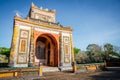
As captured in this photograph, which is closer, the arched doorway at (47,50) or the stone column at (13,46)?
the stone column at (13,46)

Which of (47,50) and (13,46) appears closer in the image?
(13,46)

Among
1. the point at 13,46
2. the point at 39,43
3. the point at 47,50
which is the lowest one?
the point at 47,50

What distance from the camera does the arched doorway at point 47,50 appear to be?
18.3 metres

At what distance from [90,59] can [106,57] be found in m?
4.40

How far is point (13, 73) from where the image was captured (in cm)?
872

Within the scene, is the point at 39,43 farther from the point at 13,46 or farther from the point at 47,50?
the point at 13,46

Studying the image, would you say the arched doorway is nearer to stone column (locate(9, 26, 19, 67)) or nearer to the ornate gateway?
the ornate gateway

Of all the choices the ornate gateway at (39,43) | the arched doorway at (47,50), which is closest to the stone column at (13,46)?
the ornate gateway at (39,43)

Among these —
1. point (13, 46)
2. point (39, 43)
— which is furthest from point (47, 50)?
point (13, 46)

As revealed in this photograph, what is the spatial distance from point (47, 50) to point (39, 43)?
2.22 meters

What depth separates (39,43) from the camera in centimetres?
2034

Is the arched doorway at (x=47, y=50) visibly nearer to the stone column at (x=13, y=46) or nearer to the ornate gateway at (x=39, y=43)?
the ornate gateway at (x=39, y=43)

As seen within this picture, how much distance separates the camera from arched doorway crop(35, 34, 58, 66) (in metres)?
18.3

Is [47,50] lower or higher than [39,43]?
lower
